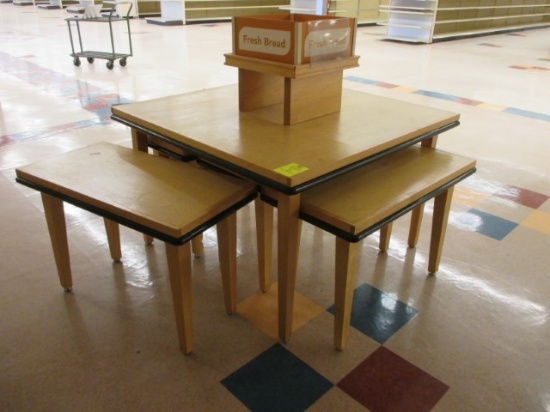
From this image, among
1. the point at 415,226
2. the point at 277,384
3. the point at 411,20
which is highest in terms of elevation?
the point at 411,20

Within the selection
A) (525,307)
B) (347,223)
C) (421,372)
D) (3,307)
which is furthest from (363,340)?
(3,307)

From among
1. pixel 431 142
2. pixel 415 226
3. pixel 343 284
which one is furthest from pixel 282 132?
pixel 415 226

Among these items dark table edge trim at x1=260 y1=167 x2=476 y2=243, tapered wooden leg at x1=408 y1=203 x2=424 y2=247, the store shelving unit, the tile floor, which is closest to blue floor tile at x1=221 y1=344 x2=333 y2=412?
the tile floor

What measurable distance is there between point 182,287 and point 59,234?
60 centimetres

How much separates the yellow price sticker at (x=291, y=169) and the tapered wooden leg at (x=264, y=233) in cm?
36

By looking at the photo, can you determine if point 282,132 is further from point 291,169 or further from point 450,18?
point 450,18

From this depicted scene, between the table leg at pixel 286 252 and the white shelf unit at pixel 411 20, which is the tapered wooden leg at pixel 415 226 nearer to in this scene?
the table leg at pixel 286 252

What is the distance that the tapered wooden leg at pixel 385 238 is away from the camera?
198 cm

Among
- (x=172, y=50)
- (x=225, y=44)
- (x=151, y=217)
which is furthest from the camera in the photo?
(x=225, y=44)

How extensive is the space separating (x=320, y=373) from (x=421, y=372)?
1.04 ft

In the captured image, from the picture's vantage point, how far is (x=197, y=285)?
1.79 m

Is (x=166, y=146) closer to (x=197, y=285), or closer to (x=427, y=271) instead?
(x=197, y=285)

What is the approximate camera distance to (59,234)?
1.62m

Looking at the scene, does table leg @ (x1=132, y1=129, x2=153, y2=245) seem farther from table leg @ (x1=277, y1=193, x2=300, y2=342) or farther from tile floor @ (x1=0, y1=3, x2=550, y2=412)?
table leg @ (x1=277, y1=193, x2=300, y2=342)
